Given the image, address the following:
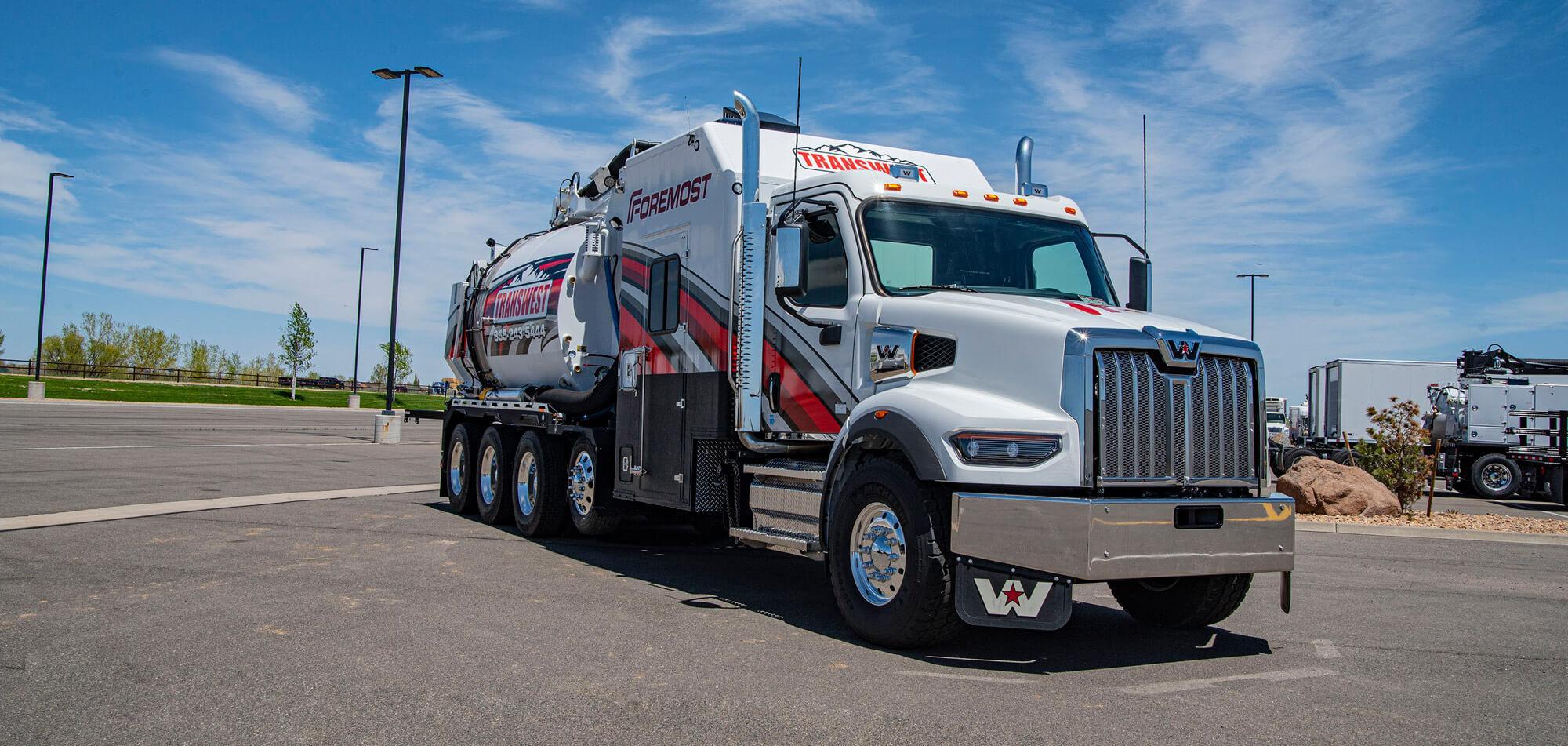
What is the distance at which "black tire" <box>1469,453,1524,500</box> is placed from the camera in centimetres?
2422

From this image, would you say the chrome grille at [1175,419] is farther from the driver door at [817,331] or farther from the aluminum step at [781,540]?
the aluminum step at [781,540]

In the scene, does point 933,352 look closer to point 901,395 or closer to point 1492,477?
point 901,395

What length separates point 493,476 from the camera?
13320mm

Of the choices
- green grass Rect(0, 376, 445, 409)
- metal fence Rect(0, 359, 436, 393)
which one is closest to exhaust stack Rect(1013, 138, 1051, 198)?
green grass Rect(0, 376, 445, 409)

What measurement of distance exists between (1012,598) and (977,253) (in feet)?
8.56

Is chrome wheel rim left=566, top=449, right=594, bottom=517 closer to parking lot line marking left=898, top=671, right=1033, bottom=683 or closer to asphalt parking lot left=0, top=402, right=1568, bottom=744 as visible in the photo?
asphalt parking lot left=0, top=402, right=1568, bottom=744

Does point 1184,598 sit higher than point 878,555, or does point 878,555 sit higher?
point 878,555

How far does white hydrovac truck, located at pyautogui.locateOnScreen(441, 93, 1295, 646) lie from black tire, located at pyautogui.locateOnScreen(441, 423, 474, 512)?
2.48m

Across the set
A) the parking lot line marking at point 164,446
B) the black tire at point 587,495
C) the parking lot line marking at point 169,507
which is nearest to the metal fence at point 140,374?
the parking lot line marking at point 164,446

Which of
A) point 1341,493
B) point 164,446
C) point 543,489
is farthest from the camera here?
point 164,446

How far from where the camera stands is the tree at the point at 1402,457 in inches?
652

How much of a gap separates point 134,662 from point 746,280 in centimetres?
445

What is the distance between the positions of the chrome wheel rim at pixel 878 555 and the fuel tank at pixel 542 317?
4945 mm

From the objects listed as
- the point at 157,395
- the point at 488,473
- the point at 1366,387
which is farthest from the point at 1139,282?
the point at 157,395
